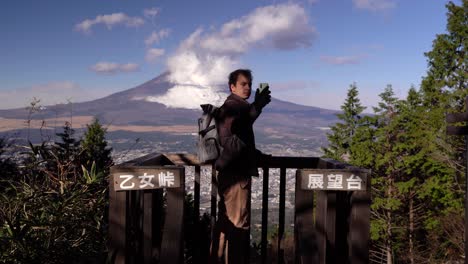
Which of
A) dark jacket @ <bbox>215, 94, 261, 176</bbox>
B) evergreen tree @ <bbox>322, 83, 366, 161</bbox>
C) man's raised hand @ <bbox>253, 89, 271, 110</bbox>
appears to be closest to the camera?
dark jacket @ <bbox>215, 94, 261, 176</bbox>

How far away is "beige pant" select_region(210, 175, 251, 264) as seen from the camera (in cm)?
387

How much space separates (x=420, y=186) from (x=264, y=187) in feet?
84.9

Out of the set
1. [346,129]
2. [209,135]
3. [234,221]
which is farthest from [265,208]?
[346,129]

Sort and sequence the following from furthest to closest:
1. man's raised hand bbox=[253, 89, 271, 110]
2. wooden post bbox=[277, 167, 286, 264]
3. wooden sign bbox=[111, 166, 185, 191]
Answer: wooden post bbox=[277, 167, 286, 264] < man's raised hand bbox=[253, 89, 271, 110] < wooden sign bbox=[111, 166, 185, 191]

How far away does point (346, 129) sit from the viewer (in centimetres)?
3516

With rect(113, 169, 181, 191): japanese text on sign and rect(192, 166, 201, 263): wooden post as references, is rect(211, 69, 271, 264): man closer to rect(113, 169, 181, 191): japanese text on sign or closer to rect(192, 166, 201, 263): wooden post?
rect(113, 169, 181, 191): japanese text on sign

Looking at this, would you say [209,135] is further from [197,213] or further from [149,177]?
[197,213]

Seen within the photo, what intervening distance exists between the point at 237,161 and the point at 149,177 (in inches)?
32.9

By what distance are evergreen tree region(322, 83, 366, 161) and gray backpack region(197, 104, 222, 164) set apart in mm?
30442

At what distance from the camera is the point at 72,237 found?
4.40 metres

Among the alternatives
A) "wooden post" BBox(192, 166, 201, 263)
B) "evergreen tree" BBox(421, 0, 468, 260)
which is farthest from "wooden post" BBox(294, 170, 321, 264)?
"evergreen tree" BBox(421, 0, 468, 260)

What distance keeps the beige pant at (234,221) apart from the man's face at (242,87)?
29.6 inches

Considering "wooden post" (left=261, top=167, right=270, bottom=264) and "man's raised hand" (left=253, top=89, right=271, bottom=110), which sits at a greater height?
"man's raised hand" (left=253, top=89, right=271, bottom=110)

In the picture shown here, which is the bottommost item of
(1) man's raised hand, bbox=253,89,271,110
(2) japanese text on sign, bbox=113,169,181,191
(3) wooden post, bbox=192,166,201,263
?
(3) wooden post, bbox=192,166,201,263
